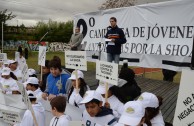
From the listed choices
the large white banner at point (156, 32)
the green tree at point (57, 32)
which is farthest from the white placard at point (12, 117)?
the green tree at point (57, 32)

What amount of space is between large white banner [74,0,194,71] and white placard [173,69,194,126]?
Answer: 4.06 meters

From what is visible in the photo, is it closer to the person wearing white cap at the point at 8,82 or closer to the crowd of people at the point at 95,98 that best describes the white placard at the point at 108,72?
the crowd of people at the point at 95,98

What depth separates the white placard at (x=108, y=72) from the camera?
4120 mm

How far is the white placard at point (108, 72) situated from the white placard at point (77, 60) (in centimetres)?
56

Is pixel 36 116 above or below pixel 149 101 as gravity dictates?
below

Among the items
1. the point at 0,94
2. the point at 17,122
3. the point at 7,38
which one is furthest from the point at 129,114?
the point at 7,38

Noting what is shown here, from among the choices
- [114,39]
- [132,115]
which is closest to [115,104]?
[132,115]

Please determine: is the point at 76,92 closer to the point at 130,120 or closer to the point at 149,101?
the point at 149,101

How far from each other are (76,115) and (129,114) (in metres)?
1.63

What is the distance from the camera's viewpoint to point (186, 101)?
279 centimetres

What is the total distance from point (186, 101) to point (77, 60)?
279 centimetres

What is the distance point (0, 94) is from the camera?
507 centimetres

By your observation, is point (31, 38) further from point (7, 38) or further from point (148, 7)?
point (148, 7)

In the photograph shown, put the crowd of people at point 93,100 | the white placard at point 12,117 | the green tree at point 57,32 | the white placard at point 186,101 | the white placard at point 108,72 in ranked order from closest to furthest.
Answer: the white placard at point 186,101 < the crowd of people at point 93,100 < the white placard at point 12,117 < the white placard at point 108,72 < the green tree at point 57,32
